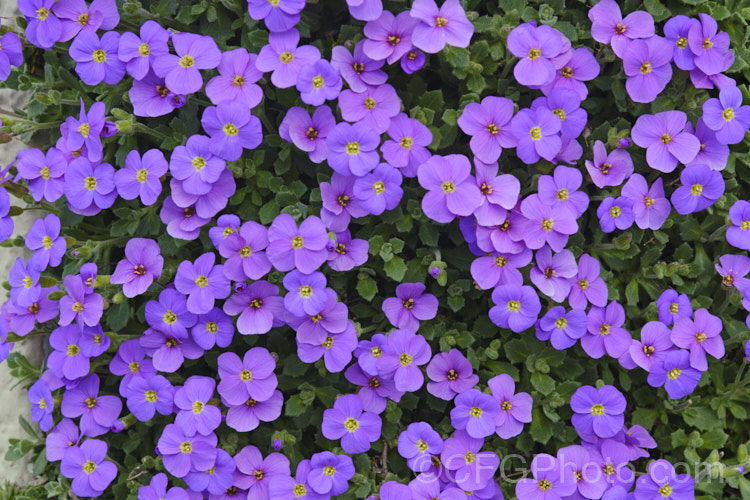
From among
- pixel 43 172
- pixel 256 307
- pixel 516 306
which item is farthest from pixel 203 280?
pixel 516 306

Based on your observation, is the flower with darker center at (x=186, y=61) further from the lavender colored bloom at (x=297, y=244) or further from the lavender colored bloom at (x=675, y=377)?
the lavender colored bloom at (x=675, y=377)

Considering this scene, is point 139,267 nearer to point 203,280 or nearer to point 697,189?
point 203,280

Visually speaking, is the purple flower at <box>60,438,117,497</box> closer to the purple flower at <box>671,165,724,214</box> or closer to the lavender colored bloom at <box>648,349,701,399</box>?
the lavender colored bloom at <box>648,349,701,399</box>

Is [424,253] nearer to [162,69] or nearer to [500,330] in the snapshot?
[500,330]

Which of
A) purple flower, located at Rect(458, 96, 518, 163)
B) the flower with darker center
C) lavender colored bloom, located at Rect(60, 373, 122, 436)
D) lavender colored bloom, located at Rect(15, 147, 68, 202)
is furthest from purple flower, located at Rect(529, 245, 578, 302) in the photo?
lavender colored bloom, located at Rect(15, 147, 68, 202)

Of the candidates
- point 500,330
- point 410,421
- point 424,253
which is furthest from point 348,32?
point 410,421

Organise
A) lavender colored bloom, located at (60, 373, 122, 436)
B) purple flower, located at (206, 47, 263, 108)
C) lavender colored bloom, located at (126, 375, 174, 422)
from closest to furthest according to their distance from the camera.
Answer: purple flower, located at (206, 47, 263, 108) → lavender colored bloom, located at (126, 375, 174, 422) → lavender colored bloom, located at (60, 373, 122, 436)
